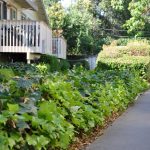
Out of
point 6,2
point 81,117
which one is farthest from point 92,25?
point 81,117

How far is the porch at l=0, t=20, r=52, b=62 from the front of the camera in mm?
23344

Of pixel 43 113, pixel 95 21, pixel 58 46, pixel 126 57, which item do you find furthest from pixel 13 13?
pixel 95 21

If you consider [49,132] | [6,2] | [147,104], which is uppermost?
[6,2]

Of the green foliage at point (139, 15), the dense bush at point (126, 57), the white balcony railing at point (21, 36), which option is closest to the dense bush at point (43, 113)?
the white balcony railing at point (21, 36)

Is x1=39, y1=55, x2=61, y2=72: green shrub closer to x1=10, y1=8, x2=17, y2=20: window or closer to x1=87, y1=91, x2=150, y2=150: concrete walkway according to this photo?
x1=10, y1=8, x2=17, y2=20: window

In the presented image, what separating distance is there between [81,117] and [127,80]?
9.58 meters

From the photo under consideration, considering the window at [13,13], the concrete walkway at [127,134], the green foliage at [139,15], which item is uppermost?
the green foliage at [139,15]

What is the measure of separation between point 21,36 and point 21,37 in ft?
0.17

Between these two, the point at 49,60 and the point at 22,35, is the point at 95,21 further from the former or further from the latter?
the point at 22,35

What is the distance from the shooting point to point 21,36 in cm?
2362

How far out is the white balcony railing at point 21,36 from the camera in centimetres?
2333

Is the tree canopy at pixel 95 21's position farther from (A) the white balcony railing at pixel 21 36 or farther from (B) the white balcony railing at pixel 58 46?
(A) the white balcony railing at pixel 21 36

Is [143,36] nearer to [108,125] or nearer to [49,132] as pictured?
[108,125]

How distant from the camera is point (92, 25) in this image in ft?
186
